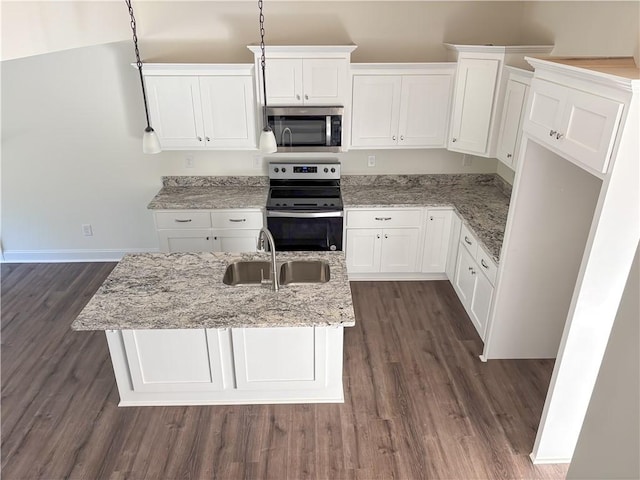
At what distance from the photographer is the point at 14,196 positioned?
493 centimetres

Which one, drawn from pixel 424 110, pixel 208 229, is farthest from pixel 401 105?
pixel 208 229

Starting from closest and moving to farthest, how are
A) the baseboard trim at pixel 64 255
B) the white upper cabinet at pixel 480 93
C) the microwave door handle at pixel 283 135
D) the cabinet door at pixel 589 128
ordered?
the cabinet door at pixel 589 128
the white upper cabinet at pixel 480 93
the microwave door handle at pixel 283 135
the baseboard trim at pixel 64 255

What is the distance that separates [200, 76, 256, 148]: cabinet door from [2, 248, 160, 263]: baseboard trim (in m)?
1.61

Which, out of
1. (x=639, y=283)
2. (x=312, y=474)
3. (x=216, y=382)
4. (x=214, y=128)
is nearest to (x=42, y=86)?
(x=214, y=128)

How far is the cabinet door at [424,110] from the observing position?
4262 millimetres

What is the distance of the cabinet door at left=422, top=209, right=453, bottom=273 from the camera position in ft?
14.8

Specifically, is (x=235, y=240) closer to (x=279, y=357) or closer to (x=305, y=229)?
(x=305, y=229)

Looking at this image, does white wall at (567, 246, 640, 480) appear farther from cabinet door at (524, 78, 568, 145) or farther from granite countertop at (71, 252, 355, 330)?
granite countertop at (71, 252, 355, 330)

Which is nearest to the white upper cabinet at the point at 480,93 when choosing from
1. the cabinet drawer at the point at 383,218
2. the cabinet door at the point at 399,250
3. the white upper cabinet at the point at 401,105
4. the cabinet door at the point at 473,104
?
the cabinet door at the point at 473,104

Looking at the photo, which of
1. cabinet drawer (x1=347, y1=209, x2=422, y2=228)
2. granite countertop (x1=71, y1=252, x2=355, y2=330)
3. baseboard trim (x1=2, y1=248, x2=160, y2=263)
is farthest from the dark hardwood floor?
baseboard trim (x1=2, y1=248, x2=160, y2=263)

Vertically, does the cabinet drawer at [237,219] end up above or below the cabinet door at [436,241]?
above

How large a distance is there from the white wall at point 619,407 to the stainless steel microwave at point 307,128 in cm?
286

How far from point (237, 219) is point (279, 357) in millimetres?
1731

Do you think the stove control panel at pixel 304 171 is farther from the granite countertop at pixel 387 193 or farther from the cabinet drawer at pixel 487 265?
the cabinet drawer at pixel 487 265
